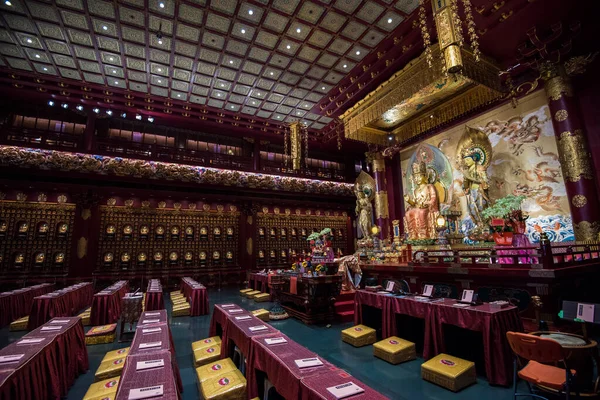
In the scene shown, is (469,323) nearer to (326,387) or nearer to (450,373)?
(450,373)

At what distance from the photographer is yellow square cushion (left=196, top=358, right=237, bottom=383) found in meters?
2.51

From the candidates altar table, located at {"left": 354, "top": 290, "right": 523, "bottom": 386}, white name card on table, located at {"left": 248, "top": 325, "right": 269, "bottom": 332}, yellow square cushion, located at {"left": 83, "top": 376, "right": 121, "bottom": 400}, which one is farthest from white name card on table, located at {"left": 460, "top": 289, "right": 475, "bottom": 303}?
yellow square cushion, located at {"left": 83, "top": 376, "right": 121, "bottom": 400}

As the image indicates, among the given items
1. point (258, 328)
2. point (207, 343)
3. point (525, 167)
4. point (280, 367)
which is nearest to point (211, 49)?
point (207, 343)

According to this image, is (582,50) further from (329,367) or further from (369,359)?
(329,367)

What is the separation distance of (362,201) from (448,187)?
9.27 feet

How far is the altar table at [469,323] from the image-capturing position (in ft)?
9.18

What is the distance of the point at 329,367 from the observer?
1808mm

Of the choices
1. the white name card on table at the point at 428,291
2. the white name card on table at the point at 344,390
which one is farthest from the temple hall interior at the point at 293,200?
the white name card on table at the point at 428,291

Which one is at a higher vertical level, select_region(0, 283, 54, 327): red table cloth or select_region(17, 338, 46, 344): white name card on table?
select_region(17, 338, 46, 344): white name card on table

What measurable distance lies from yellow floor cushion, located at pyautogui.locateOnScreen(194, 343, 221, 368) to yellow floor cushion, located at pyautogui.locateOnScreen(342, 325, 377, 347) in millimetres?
1868

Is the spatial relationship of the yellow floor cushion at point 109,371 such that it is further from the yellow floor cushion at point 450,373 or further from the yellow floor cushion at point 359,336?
the yellow floor cushion at point 450,373

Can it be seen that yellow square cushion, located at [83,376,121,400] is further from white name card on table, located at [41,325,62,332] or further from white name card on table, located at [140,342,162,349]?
white name card on table, located at [41,325,62,332]

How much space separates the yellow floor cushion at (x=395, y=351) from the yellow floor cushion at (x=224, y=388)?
188cm

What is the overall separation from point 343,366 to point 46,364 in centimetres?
292
